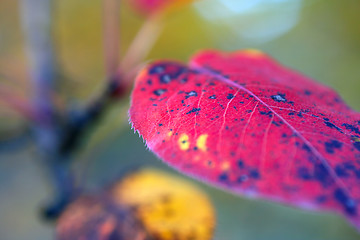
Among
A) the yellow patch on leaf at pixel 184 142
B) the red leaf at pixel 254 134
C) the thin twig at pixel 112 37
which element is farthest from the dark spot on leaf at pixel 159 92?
the thin twig at pixel 112 37

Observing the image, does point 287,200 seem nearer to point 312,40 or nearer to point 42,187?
point 42,187

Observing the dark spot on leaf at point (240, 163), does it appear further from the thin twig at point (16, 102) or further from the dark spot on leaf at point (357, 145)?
the thin twig at point (16, 102)

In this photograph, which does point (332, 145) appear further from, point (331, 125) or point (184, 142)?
point (184, 142)

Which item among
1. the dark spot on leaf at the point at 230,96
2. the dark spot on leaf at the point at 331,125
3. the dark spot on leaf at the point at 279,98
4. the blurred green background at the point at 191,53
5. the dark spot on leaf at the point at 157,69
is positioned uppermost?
the dark spot on leaf at the point at 279,98

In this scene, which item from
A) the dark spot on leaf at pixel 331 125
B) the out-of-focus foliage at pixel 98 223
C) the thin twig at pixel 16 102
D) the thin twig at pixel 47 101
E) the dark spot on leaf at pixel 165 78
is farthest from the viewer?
the thin twig at pixel 47 101

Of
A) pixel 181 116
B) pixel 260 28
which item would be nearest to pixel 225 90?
pixel 181 116

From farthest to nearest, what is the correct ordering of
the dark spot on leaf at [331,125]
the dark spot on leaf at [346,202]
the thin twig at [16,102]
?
the thin twig at [16,102] < the dark spot on leaf at [331,125] < the dark spot on leaf at [346,202]

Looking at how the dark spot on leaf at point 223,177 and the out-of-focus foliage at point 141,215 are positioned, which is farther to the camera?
the out-of-focus foliage at point 141,215
